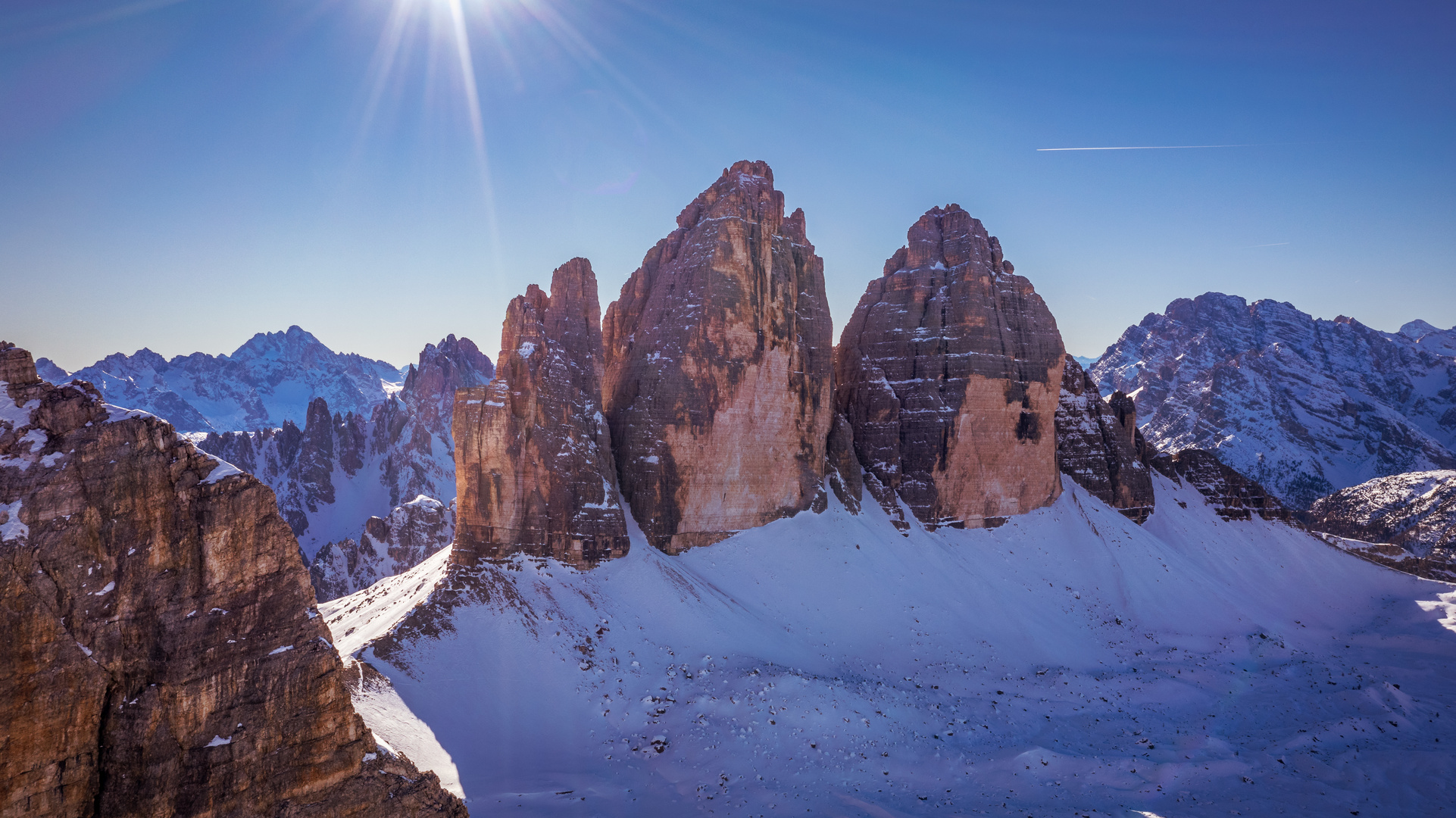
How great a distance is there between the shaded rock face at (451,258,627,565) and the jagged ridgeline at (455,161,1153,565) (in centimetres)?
10

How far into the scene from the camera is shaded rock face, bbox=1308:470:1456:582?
84562mm

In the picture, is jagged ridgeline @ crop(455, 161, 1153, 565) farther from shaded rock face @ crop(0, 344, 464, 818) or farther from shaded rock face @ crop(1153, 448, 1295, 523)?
shaded rock face @ crop(0, 344, 464, 818)

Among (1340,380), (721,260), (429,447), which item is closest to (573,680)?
(721,260)

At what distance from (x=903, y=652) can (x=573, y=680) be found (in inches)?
804

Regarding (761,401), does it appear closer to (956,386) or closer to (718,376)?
(718,376)

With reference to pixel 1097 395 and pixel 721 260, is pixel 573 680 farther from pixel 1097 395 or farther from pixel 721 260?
pixel 1097 395

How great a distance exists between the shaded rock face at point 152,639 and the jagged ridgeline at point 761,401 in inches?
994

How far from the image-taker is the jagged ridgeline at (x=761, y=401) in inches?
1687

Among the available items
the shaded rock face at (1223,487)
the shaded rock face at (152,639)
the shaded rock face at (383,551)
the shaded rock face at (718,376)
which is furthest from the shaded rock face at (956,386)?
the shaded rock face at (152,639)

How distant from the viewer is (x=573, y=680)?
3506cm

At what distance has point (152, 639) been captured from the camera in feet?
47.6

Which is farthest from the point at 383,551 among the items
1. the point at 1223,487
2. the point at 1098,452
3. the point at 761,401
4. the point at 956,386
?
the point at 1223,487

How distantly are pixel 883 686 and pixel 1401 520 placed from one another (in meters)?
110

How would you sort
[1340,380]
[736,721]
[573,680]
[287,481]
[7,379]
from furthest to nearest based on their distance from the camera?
[1340,380] < [287,481] < [573,680] < [736,721] < [7,379]
